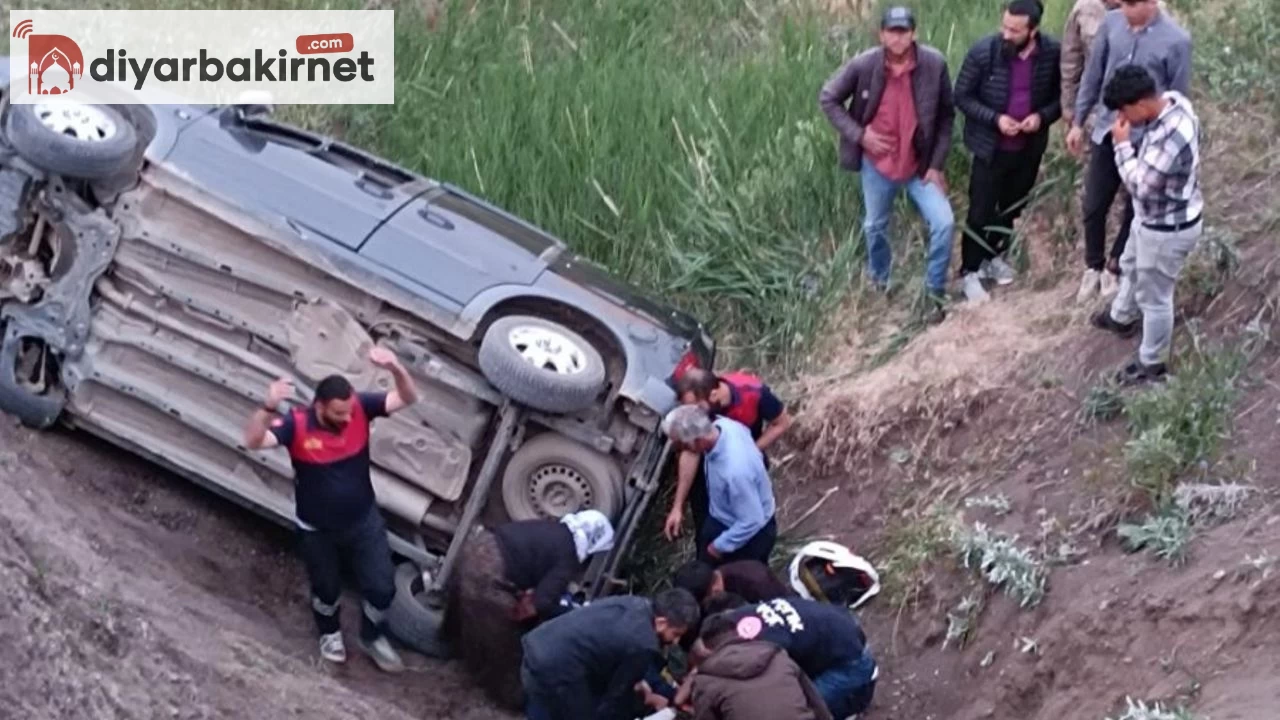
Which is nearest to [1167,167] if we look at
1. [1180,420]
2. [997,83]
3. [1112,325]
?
[1180,420]

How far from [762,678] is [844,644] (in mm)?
742

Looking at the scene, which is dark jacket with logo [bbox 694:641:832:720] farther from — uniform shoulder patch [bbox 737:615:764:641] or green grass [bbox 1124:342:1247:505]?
green grass [bbox 1124:342:1247:505]

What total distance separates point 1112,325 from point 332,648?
3.62m

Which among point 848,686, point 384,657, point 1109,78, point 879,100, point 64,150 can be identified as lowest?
point 384,657

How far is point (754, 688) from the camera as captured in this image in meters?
6.66

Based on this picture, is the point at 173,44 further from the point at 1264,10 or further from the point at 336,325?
the point at 1264,10

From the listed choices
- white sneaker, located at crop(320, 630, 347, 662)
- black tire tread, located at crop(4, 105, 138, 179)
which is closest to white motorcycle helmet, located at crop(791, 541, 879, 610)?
white sneaker, located at crop(320, 630, 347, 662)

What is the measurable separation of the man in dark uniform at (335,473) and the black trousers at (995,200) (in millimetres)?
3048

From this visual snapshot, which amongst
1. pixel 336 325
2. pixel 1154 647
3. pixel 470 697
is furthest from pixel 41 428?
pixel 1154 647

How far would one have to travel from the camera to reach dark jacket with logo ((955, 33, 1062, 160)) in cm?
866

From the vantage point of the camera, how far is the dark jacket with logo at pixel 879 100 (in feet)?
28.8

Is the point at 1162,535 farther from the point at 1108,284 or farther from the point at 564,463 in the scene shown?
the point at 564,463

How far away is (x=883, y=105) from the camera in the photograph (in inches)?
348

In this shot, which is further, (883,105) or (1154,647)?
(883,105)
